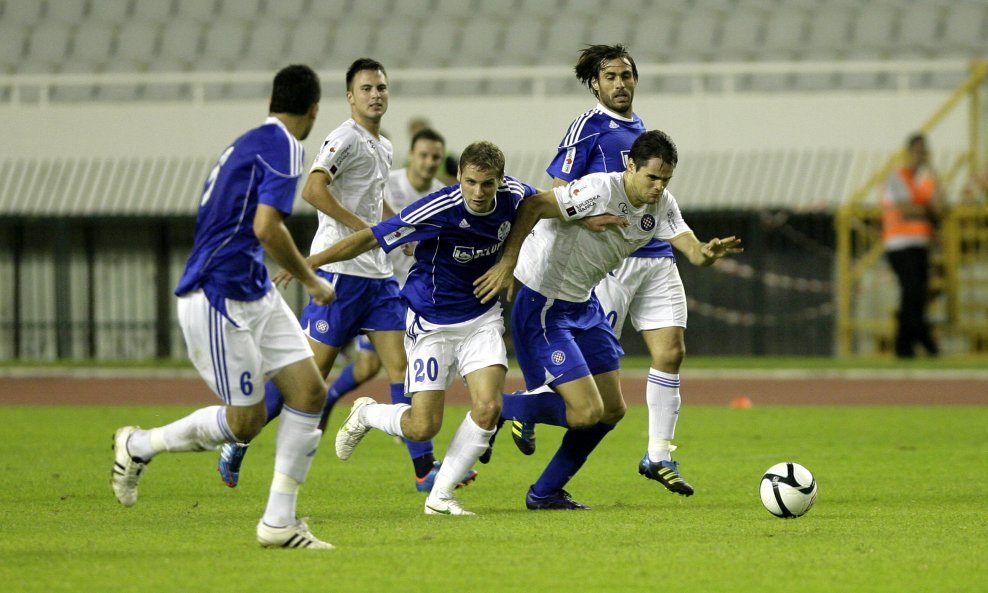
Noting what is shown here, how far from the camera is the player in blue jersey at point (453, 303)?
709cm

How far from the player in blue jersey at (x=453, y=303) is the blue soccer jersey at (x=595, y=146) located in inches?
35.2

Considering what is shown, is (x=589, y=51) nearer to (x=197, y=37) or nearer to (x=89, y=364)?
(x=89, y=364)

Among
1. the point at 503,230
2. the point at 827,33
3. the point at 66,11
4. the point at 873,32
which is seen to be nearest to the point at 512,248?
the point at 503,230

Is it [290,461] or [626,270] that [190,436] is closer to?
[290,461]

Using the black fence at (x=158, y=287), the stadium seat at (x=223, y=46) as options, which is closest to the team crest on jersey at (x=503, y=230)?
the black fence at (x=158, y=287)

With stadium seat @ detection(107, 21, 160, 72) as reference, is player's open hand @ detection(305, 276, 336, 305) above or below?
below

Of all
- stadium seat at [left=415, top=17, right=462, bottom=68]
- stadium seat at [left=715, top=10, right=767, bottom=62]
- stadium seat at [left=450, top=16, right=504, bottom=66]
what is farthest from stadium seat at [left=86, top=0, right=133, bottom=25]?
stadium seat at [left=715, top=10, right=767, bottom=62]

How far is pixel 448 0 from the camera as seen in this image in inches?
969

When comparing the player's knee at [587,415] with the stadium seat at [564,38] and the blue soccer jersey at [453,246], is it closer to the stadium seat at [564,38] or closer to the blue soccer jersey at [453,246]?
the blue soccer jersey at [453,246]

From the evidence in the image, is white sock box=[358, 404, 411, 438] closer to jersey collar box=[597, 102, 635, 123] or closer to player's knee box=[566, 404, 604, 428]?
player's knee box=[566, 404, 604, 428]

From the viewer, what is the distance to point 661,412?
Result: 8.23m

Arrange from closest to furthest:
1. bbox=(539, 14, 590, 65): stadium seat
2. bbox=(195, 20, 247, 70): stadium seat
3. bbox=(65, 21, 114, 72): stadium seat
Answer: bbox=(539, 14, 590, 65): stadium seat → bbox=(195, 20, 247, 70): stadium seat → bbox=(65, 21, 114, 72): stadium seat

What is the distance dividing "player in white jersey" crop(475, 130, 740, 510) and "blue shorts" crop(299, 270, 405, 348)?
112 cm

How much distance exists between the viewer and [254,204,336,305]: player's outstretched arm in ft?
19.4
